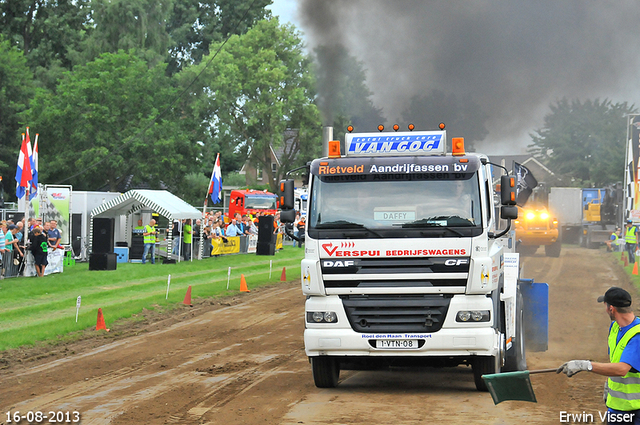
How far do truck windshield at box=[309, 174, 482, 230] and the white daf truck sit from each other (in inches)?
0.5

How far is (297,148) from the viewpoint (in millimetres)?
70750

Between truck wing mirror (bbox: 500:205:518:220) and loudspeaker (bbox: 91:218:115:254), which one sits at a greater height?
truck wing mirror (bbox: 500:205:518:220)

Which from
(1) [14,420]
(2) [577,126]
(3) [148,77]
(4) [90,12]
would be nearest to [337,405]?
(1) [14,420]

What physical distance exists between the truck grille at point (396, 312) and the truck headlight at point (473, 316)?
0.59 feet

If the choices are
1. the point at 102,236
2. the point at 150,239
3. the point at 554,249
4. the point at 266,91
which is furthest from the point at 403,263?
the point at 266,91

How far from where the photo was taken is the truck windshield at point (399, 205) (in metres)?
9.55

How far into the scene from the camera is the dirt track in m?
8.68

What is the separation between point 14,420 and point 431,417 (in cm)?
459

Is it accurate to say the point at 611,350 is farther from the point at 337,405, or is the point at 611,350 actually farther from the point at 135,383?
the point at 135,383

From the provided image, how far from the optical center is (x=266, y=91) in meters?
65.8

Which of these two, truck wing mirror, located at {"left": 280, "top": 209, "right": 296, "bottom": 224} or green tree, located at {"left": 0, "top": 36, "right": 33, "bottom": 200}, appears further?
green tree, located at {"left": 0, "top": 36, "right": 33, "bottom": 200}

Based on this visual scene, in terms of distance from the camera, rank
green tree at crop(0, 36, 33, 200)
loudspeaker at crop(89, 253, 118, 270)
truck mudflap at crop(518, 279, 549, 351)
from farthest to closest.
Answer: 1. green tree at crop(0, 36, 33, 200)
2. loudspeaker at crop(89, 253, 118, 270)
3. truck mudflap at crop(518, 279, 549, 351)

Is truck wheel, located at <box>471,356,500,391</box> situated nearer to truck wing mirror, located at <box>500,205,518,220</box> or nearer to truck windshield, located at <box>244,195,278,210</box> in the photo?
truck wing mirror, located at <box>500,205,518,220</box>

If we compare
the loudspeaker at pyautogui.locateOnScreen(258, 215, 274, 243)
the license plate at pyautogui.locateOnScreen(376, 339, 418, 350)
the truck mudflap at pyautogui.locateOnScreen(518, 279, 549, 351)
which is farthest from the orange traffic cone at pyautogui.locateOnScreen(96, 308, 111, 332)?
the loudspeaker at pyautogui.locateOnScreen(258, 215, 274, 243)
